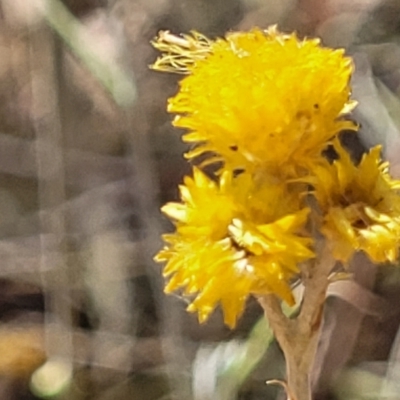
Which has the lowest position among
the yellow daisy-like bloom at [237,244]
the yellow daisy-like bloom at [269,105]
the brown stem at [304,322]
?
the brown stem at [304,322]

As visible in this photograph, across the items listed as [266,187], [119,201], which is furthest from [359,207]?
[119,201]

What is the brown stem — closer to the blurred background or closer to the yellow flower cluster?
the yellow flower cluster

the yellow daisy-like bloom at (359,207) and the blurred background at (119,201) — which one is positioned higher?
the blurred background at (119,201)

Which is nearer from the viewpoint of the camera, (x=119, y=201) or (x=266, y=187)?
(x=266, y=187)

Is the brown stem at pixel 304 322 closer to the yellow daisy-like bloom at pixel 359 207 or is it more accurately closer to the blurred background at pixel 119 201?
the yellow daisy-like bloom at pixel 359 207

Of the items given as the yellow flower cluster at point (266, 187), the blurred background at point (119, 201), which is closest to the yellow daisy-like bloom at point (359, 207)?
the yellow flower cluster at point (266, 187)

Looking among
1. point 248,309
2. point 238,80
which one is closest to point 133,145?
point 248,309

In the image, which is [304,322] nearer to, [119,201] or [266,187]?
[266,187]
